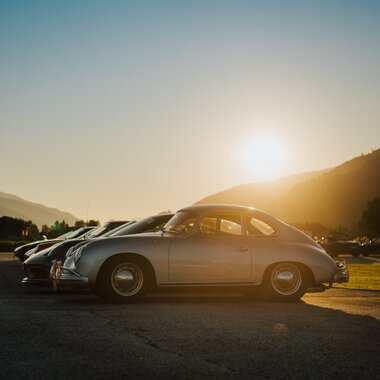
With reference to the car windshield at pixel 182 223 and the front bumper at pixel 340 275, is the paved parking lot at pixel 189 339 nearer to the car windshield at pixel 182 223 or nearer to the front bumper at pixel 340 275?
the front bumper at pixel 340 275

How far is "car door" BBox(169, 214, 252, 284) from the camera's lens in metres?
10.2

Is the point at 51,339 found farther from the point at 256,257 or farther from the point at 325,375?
the point at 256,257

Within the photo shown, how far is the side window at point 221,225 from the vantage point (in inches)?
420

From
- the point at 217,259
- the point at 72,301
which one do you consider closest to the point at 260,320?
the point at 217,259

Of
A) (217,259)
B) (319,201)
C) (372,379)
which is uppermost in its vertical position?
(319,201)

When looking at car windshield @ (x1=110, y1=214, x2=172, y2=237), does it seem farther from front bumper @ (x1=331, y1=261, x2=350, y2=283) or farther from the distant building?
the distant building

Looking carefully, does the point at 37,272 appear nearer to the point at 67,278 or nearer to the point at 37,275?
the point at 37,275

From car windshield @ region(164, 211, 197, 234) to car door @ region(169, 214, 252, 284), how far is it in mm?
134

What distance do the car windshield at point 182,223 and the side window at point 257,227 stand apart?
92cm

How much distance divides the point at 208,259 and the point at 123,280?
136 cm

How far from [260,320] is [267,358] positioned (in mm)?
2546

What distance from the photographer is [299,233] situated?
11133 mm

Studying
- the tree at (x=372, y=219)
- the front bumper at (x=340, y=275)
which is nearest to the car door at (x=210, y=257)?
the front bumper at (x=340, y=275)

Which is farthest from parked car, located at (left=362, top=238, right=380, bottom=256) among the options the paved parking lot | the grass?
the paved parking lot
